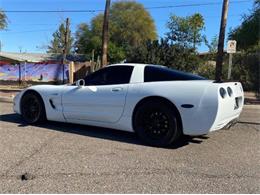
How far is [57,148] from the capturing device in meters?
5.95

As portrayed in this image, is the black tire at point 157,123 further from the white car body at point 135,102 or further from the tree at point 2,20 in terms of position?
the tree at point 2,20

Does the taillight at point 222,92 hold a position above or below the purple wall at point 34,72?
above

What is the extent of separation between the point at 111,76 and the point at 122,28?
182 feet

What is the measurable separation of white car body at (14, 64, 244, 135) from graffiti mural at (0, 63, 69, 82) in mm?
19849

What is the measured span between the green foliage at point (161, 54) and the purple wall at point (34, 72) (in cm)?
874

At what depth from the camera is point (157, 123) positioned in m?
6.34

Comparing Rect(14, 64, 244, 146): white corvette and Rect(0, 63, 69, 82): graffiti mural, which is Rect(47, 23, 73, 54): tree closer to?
Rect(0, 63, 69, 82): graffiti mural

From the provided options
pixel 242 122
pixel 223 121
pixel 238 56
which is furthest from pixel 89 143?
pixel 238 56

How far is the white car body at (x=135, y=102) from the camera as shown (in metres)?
5.96

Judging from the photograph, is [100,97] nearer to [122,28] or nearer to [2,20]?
[2,20]

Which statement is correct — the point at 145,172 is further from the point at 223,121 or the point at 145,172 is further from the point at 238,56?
the point at 238,56

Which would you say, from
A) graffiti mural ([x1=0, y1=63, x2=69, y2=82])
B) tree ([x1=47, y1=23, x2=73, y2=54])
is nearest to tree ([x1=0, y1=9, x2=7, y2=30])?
graffiti mural ([x1=0, y1=63, x2=69, y2=82])

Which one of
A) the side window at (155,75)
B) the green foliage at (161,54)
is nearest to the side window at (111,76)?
the side window at (155,75)

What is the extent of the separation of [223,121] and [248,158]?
0.75 m
